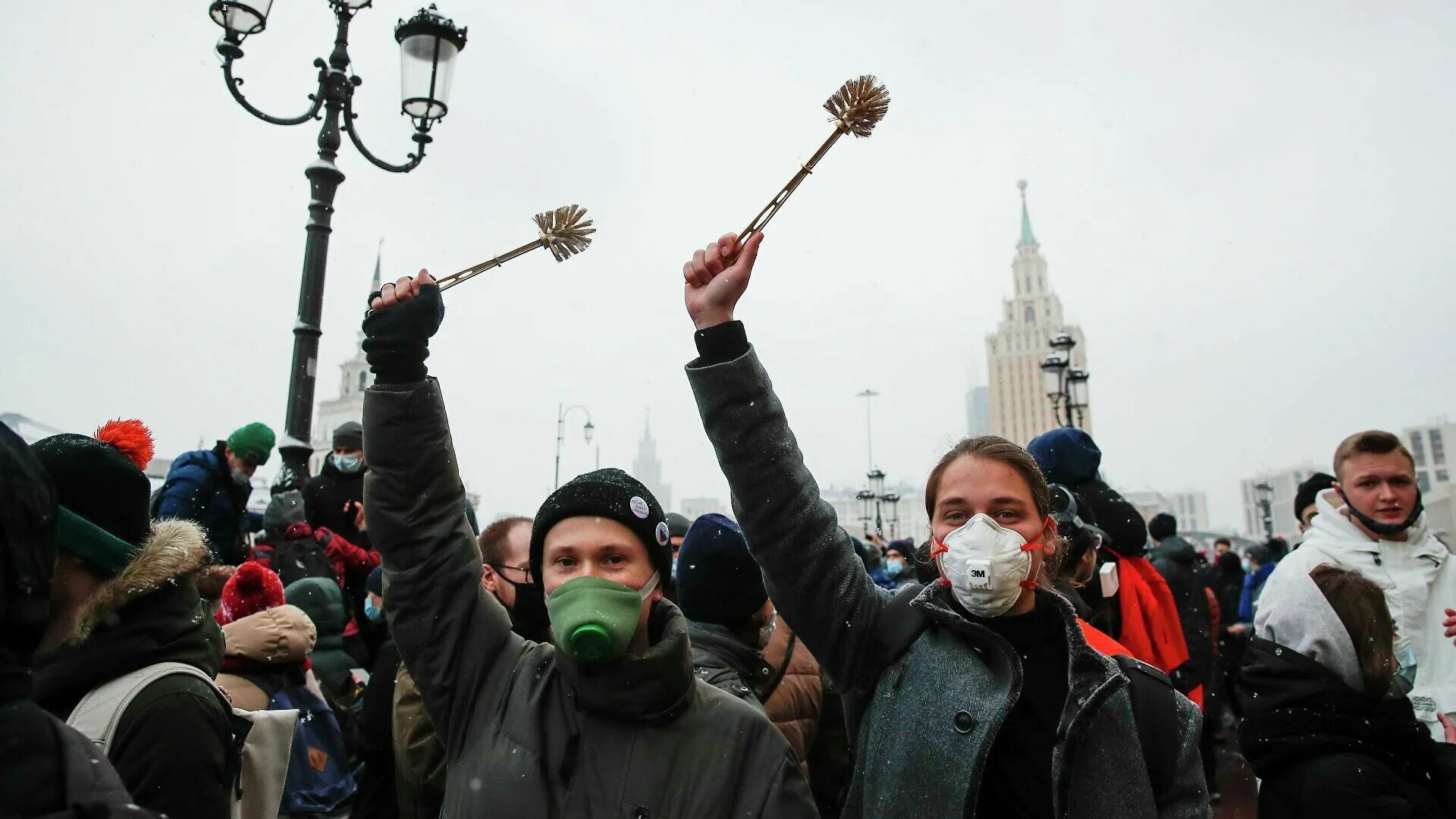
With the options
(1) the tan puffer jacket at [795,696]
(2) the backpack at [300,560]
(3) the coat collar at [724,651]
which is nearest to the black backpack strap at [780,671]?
(1) the tan puffer jacket at [795,696]

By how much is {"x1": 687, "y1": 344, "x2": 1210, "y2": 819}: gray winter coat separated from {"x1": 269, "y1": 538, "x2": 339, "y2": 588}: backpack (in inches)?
146

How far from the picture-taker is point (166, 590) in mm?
2086

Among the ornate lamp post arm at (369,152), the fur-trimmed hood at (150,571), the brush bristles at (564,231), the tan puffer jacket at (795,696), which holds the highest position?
the ornate lamp post arm at (369,152)

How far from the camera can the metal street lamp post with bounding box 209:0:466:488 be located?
5645 mm

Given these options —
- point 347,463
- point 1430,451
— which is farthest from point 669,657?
point 1430,451

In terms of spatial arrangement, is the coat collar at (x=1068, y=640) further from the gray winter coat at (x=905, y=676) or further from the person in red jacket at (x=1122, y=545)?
the person in red jacket at (x=1122, y=545)

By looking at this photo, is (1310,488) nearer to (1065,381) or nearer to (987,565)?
(987,565)

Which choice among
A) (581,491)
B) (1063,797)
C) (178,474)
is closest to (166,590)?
(581,491)

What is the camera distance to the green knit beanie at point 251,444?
4.89 metres

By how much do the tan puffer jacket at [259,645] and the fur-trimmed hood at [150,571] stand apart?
3.39 ft

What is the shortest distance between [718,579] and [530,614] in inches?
29.9

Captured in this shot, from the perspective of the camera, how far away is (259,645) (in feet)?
10.2

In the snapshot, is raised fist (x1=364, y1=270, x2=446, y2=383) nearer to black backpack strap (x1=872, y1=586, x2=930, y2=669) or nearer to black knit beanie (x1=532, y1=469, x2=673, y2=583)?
black knit beanie (x1=532, y1=469, x2=673, y2=583)

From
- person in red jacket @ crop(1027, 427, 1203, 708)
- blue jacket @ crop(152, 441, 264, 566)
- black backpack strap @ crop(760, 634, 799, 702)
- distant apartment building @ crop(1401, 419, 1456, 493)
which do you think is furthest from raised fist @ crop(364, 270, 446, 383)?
distant apartment building @ crop(1401, 419, 1456, 493)
